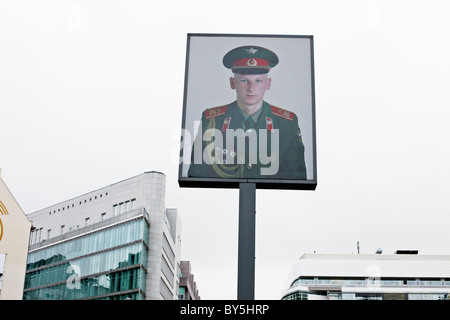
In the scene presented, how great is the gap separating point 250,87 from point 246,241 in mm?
4477

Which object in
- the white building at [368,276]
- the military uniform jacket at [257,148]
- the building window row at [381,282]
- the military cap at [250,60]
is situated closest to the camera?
the military uniform jacket at [257,148]

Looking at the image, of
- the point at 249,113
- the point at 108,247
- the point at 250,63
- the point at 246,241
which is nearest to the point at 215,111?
the point at 249,113

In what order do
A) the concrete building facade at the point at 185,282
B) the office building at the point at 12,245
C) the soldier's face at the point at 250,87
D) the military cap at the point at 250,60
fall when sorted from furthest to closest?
the concrete building facade at the point at 185,282 < the office building at the point at 12,245 < the military cap at the point at 250,60 < the soldier's face at the point at 250,87

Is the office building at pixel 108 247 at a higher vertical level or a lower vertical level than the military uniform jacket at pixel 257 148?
higher

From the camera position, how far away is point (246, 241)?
48.7 ft

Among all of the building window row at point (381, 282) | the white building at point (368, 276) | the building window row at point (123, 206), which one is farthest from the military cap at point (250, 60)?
the building window row at point (381, 282)

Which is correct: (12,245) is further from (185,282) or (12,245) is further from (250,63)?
(185,282)

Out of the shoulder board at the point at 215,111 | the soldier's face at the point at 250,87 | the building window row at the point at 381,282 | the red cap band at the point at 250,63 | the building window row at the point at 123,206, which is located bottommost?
the shoulder board at the point at 215,111

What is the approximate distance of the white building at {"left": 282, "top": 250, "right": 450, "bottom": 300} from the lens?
123688 mm

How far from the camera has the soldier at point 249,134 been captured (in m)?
15.5

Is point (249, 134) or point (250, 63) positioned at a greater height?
point (250, 63)

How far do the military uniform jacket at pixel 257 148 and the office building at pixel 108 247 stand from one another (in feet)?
176

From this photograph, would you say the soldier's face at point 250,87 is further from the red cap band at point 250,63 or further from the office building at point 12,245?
the office building at point 12,245

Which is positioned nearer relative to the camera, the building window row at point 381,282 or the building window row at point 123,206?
the building window row at point 123,206
